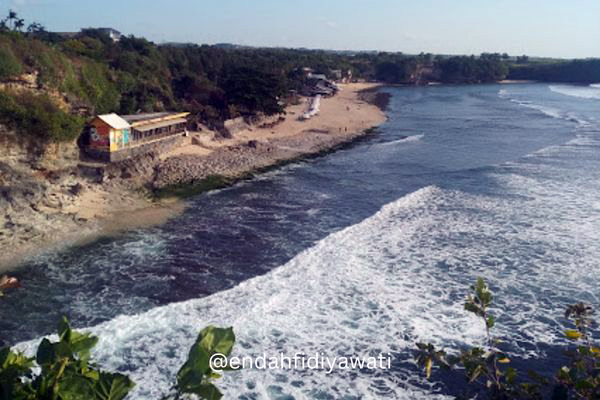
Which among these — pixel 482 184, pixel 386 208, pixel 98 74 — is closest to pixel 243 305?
pixel 386 208

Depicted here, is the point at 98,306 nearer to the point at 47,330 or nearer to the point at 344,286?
the point at 47,330

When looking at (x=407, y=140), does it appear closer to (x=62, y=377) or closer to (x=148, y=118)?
(x=148, y=118)

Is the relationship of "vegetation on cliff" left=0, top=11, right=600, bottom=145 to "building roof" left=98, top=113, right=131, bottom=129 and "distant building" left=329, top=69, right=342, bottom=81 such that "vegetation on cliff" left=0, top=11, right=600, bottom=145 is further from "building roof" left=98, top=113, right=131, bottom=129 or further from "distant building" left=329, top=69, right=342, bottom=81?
"distant building" left=329, top=69, right=342, bottom=81

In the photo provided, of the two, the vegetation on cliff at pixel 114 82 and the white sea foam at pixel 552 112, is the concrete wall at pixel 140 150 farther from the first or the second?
the white sea foam at pixel 552 112

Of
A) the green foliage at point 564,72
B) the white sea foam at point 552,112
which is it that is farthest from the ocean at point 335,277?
the green foliage at point 564,72

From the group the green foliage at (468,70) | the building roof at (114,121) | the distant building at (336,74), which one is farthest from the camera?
the green foliage at (468,70)

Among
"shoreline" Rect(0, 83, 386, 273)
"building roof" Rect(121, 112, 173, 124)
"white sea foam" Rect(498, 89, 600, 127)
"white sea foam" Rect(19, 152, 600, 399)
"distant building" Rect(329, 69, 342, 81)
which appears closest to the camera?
"white sea foam" Rect(19, 152, 600, 399)

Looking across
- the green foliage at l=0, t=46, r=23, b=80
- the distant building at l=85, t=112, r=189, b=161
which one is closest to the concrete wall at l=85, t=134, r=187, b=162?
the distant building at l=85, t=112, r=189, b=161

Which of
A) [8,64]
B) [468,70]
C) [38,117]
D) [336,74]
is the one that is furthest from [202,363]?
[468,70]
